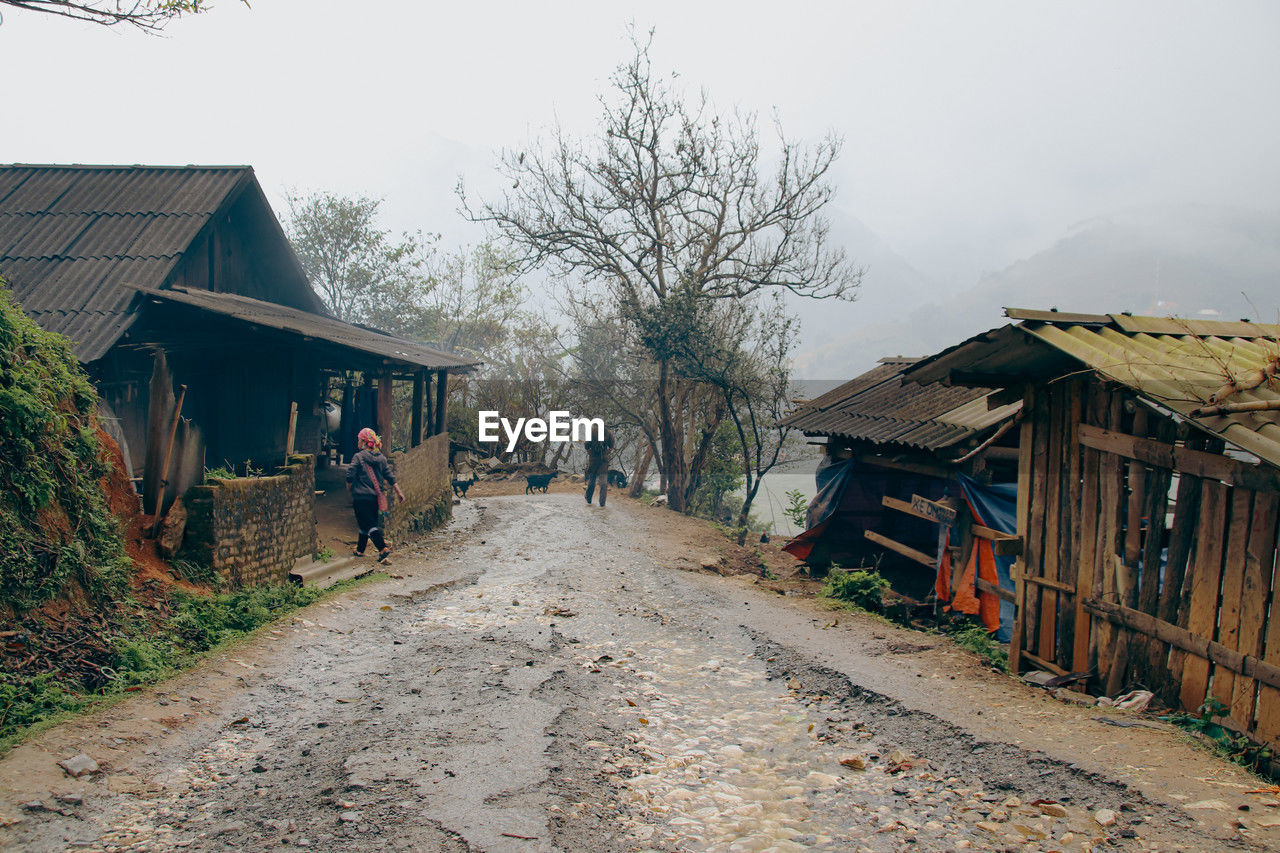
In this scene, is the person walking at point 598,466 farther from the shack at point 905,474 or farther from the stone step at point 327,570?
the stone step at point 327,570

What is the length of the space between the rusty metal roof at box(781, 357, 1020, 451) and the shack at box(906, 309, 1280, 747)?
1689 mm

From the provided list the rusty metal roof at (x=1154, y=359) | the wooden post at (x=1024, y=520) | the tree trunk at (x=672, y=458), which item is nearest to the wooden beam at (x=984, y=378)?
the rusty metal roof at (x=1154, y=359)

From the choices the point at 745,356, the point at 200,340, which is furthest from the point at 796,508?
the point at 200,340

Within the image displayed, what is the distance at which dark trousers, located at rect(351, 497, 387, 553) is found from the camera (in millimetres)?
10586

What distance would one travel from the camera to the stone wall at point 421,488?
12797 millimetres

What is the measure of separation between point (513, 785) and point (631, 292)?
59.2 feet

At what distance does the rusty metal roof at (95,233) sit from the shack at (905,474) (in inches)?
408

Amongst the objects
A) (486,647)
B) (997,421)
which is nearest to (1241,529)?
(997,421)

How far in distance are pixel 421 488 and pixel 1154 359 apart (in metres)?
11.8

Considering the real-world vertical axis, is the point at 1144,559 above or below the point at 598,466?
above

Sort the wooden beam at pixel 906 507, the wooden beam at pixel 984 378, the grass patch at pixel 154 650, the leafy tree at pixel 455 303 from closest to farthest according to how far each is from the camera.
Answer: the grass patch at pixel 154 650
the wooden beam at pixel 984 378
the wooden beam at pixel 906 507
the leafy tree at pixel 455 303

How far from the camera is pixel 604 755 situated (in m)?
4.72

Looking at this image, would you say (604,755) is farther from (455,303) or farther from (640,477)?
(455,303)

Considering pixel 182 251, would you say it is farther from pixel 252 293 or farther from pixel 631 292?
pixel 631 292
